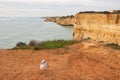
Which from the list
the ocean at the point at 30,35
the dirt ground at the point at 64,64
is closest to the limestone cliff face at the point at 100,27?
the ocean at the point at 30,35

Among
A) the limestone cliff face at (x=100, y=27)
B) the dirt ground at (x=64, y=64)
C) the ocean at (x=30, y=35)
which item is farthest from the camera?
the ocean at (x=30, y=35)

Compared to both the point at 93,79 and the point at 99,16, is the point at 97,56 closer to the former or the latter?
the point at 93,79

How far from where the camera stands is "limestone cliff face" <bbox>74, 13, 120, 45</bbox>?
3138 centimetres

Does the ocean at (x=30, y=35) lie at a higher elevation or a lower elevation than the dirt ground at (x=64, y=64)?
lower

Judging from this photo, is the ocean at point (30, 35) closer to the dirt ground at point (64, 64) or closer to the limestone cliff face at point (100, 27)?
the limestone cliff face at point (100, 27)

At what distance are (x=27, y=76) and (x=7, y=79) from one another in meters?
0.84

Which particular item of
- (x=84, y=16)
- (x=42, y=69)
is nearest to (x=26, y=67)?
(x=42, y=69)

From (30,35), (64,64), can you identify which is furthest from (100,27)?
(64,64)

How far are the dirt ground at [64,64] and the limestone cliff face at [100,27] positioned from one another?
12.5 meters

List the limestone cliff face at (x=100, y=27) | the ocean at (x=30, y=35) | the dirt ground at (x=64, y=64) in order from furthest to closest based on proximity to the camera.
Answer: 1. the ocean at (x=30, y=35)
2. the limestone cliff face at (x=100, y=27)
3. the dirt ground at (x=64, y=64)

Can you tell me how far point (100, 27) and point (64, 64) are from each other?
76.7 ft

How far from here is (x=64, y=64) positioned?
14.6 m

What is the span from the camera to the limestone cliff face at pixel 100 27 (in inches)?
1235

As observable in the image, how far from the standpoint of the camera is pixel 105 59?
50.9 ft
